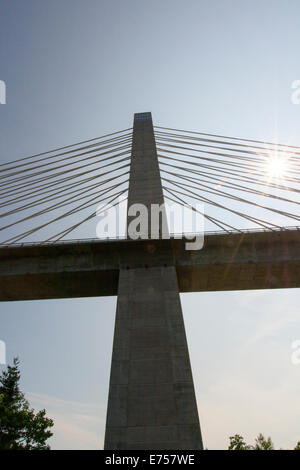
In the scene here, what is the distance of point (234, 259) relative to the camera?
17.6 m

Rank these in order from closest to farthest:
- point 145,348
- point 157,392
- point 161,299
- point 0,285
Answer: point 157,392 < point 145,348 < point 161,299 < point 0,285

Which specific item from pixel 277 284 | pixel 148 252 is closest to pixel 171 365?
A: pixel 148 252

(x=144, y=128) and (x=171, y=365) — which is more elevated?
(x=144, y=128)

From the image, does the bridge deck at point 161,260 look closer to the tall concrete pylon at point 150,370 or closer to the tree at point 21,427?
the tall concrete pylon at point 150,370

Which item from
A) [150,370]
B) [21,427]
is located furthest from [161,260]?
[21,427]

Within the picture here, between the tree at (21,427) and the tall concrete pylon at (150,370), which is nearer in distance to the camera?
the tall concrete pylon at (150,370)

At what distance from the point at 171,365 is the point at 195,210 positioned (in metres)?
7.26

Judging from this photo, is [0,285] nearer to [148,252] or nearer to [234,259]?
[148,252]

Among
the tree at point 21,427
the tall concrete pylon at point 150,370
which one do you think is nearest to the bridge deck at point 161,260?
the tall concrete pylon at point 150,370

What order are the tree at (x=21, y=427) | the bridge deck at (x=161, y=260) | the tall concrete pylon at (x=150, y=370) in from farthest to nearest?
the tree at (x=21, y=427) < the bridge deck at (x=161, y=260) < the tall concrete pylon at (x=150, y=370)

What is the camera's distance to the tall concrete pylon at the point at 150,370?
39.0 feet

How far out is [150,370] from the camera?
1359cm

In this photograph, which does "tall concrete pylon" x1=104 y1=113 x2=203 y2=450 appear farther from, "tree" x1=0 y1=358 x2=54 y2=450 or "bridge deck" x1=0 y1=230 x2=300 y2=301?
"tree" x1=0 y1=358 x2=54 y2=450

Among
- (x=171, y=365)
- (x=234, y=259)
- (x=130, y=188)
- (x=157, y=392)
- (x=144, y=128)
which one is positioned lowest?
(x=157, y=392)
